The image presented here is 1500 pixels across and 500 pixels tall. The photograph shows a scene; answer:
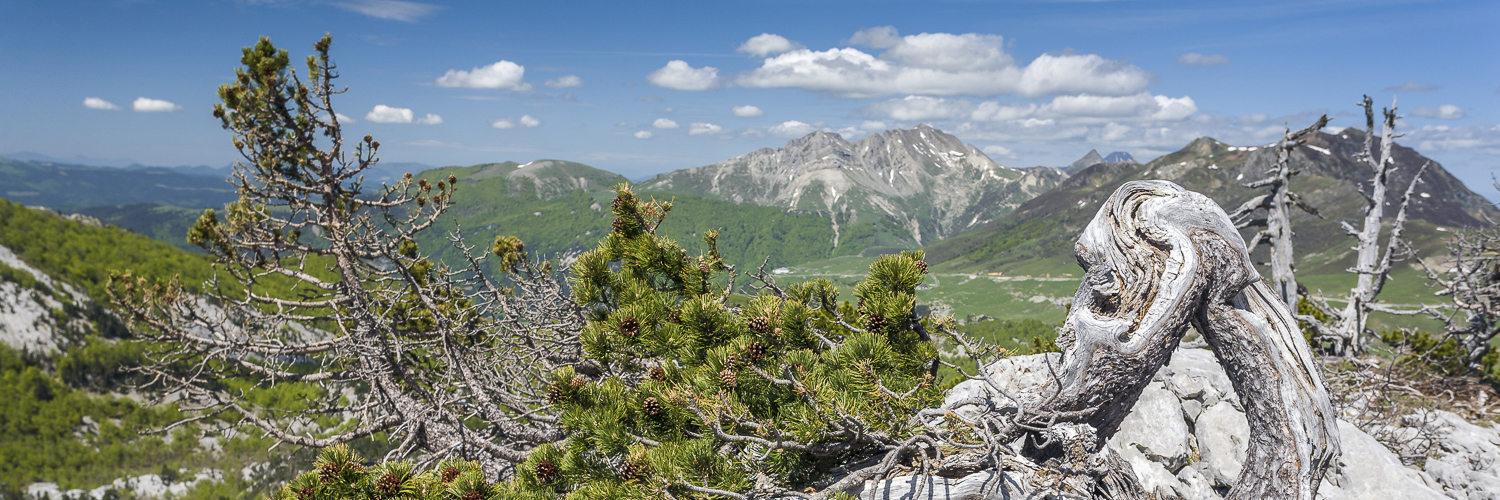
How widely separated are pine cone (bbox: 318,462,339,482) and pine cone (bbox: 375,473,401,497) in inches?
10.1

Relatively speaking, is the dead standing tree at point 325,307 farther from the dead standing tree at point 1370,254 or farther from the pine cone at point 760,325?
the dead standing tree at point 1370,254

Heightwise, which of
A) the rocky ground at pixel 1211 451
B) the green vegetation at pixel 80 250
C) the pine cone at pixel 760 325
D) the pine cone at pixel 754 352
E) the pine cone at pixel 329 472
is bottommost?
the green vegetation at pixel 80 250

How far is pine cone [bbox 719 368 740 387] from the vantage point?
13.0ft

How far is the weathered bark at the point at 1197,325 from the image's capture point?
3773mm

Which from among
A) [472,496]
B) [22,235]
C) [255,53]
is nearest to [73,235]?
[22,235]

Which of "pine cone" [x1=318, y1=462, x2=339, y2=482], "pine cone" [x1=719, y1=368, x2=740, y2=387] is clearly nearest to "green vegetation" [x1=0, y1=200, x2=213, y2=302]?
"pine cone" [x1=318, y1=462, x2=339, y2=482]

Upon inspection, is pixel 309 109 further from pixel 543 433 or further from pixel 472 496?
pixel 472 496

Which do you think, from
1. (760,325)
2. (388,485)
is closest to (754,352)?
(760,325)

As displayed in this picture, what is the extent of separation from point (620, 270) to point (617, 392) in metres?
1.70

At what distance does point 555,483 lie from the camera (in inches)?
175

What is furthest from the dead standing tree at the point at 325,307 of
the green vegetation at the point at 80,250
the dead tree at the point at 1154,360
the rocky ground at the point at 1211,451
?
the green vegetation at the point at 80,250

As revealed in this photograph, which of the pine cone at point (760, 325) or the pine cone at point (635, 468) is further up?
the pine cone at point (760, 325)

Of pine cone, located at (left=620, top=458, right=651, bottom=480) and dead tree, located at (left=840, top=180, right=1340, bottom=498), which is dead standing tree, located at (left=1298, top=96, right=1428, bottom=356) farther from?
pine cone, located at (left=620, top=458, right=651, bottom=480)

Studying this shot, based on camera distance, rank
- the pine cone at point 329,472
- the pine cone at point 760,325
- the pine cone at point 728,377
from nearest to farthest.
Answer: the pine cone at point 329,472 → the pine cone at point 728,377 → the pine cone at point 760,325
